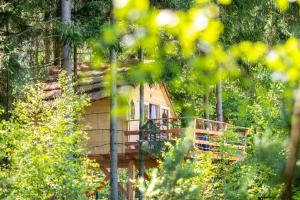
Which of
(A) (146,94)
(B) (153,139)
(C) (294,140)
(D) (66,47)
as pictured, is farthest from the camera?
(A) (146,94)

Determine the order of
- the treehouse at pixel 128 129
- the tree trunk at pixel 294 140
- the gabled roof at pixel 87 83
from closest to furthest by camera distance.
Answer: the tree trunk at pixel 294 140 < the treehouse at pixel 128 129 < the gabled roof at pixel 87 83

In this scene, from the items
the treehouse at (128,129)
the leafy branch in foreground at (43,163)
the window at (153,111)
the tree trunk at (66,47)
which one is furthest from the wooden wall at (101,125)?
the leafy branch in foreground at (43,163)

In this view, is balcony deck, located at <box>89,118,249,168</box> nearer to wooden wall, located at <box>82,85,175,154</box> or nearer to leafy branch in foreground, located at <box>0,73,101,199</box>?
wooden wall, located at <box>82,85,175,154</box>

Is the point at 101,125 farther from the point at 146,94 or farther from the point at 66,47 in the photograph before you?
the point at 66,47

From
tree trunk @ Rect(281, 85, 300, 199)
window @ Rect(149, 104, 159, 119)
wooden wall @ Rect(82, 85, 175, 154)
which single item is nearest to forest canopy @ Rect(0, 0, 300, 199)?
tree trunk @ Rect(281, 85, 300, 199)

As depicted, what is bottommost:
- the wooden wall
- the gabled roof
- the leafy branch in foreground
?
the leafy branch in foreground

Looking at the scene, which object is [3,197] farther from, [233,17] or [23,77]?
[233,17]

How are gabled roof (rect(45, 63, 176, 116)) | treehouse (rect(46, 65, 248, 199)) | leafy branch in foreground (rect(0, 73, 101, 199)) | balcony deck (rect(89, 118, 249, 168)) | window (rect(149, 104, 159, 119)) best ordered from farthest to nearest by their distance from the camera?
window (rect(149, 104, 159, 119)) → gabled roof (rect(45, 63, 176, 116)) → treehouse (rect(46, 65, 248, 199)) → balcony deck (rect(89, 118, 249, 168)) → leafy branch in foreground (rect(0, 73, 101, 199))

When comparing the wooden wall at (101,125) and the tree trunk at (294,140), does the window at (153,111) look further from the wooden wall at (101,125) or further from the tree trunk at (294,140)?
the tree trunk at (294,140)

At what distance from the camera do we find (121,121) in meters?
22.3

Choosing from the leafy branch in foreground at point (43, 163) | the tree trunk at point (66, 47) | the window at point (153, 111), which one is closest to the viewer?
the leafy branch in foreground at point (43, 163)

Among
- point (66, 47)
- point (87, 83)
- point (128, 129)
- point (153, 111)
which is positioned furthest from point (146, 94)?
point (66, 47)

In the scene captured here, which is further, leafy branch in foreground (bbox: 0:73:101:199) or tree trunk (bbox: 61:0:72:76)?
tree trunk (bbox: 61:0:72:76)

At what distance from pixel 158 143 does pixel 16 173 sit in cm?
798
